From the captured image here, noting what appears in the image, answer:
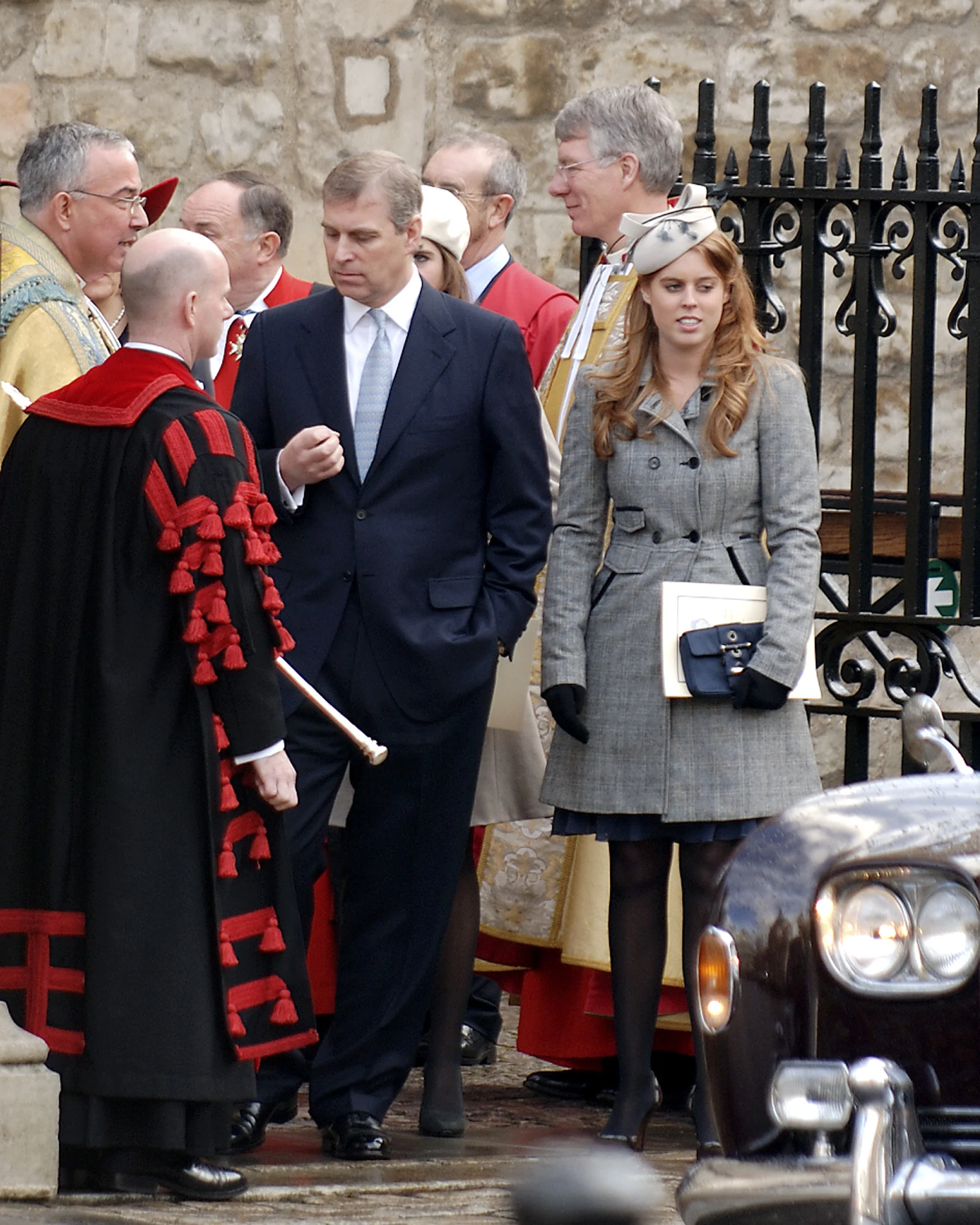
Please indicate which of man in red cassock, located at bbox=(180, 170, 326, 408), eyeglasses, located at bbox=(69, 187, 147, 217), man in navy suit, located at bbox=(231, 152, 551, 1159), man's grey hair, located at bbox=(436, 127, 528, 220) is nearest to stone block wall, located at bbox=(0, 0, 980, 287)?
man's grey hair, located at bbox=(436, 127, 528, 220)

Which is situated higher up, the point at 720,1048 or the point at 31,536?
the point at 31,536

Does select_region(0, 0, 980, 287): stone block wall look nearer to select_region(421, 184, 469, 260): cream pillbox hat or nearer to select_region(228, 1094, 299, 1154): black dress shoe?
select_region(421, 184, 469, 260): cream pillbox hat

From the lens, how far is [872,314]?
219 inches

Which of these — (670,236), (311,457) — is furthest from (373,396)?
(670,236)

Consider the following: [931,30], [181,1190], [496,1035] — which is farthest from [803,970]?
[931,30]

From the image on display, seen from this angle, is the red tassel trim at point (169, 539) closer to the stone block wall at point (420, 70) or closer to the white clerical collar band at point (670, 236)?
the white clerical collar band at point (670, 236)

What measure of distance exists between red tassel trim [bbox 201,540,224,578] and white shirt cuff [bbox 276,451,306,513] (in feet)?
2.02

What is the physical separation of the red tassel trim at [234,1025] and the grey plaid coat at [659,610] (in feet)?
3.21

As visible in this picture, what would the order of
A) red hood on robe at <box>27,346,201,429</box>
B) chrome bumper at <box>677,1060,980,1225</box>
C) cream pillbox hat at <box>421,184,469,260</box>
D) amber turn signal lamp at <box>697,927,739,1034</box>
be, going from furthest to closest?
1. cream pillbox hat at <box>421,184,469,260</box>
2. red hood on robe at <box>27,346,201,429</box>
3. amber turn signal lamp at <box>697,927,739,1034</box>
4. chrome bumper at <box>677,1060,980,1225</box>

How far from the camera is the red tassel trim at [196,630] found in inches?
166

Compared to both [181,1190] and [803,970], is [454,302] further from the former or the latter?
[803,970]

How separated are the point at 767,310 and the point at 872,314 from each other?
25 centimetres

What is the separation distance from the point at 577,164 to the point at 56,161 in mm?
1211

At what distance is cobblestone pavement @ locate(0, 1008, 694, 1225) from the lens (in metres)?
4.11
